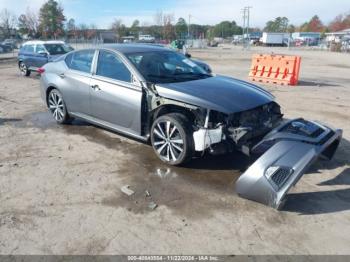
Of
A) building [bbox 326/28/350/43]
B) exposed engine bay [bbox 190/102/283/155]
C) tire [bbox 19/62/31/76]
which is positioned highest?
building [bbox 326/28/350/43]

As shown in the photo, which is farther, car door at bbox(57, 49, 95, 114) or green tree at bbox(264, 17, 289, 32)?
green tree at bbox(264, 17, 289, 32)

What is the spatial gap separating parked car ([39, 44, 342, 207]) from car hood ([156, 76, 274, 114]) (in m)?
0.01

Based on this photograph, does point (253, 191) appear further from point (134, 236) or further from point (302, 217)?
point (134, 236)

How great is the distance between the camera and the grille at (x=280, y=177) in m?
3.74

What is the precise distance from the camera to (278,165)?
3836mm

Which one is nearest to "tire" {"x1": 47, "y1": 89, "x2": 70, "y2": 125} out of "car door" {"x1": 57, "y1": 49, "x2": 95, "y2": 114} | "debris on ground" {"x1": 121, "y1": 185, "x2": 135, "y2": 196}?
"car door" {"x1": 57, "y1": 49, "x2": 95, "y2": 114}

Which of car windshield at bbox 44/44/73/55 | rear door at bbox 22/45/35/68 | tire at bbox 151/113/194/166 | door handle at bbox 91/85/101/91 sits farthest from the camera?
rear door at bbox 22/45/35/68

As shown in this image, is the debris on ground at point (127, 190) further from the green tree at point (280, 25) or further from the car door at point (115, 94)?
the green tree at point (280, 25)

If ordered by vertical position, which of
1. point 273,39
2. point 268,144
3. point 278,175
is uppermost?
point 273,39

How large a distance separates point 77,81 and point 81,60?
0.43 m

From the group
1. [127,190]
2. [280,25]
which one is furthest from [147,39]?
[280,25]

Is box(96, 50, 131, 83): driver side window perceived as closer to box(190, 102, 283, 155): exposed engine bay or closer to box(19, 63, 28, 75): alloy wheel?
box(190, 102, 283, 155): exposed engine bay

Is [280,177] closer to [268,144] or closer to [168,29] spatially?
[268,144]

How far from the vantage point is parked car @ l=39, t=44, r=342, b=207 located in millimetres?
3924
